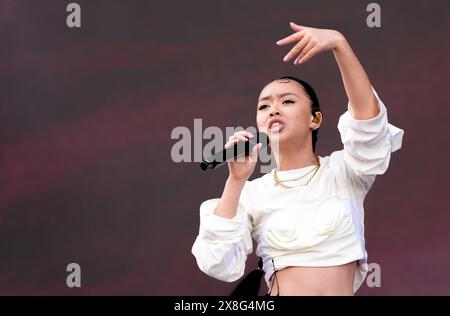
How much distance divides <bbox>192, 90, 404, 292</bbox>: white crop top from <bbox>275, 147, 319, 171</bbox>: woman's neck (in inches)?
2.4

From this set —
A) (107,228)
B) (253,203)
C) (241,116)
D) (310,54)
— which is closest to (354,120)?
(310,54)

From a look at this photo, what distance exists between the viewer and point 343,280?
208 centimetres

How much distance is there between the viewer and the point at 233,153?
1.99m

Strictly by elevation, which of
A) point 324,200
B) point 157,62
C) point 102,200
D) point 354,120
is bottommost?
point 324,200

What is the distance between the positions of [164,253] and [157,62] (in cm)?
79

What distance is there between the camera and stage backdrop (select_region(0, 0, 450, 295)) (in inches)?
133

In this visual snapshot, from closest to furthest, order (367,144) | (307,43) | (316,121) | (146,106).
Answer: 1. (307,43)
2. (367,144)
3. (316,121)
4. (146,106)

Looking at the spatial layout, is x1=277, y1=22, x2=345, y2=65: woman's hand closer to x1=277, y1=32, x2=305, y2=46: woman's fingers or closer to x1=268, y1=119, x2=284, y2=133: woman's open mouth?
x1=277, y1=32, x2=305, y2=46: woman's fingers

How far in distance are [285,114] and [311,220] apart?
308 millimetres

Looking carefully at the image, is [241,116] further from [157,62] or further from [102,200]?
[102,200]

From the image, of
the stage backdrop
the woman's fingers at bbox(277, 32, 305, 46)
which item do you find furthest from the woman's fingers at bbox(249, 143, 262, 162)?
the stage backdrop

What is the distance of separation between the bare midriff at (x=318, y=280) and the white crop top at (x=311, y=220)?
0.06 ft

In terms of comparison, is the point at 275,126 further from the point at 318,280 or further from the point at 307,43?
the point at 318,280

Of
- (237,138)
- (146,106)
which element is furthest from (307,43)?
(146,106)
